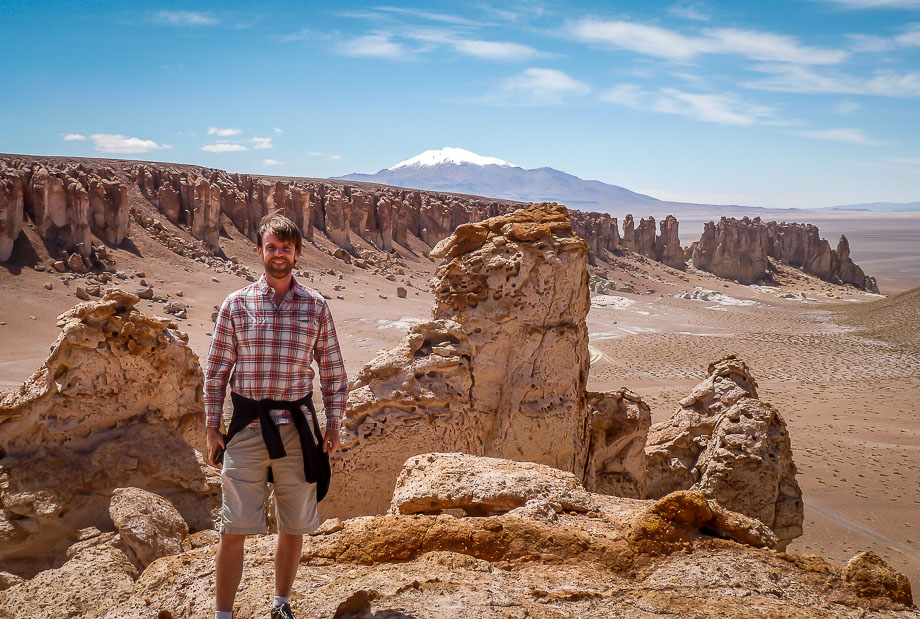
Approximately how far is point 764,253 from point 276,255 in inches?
2479

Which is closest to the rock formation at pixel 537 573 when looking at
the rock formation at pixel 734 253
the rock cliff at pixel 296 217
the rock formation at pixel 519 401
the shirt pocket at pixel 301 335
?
the shirt pocket at pixel 301 335

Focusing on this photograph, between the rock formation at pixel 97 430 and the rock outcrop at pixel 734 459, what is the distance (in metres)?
4.98

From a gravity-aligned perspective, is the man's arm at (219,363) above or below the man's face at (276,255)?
below

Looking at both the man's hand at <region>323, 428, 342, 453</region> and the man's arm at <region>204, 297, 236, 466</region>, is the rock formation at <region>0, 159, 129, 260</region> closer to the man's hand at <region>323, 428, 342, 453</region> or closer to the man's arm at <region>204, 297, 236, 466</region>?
the man's arm at <region>204, 297, 236, 466</region>

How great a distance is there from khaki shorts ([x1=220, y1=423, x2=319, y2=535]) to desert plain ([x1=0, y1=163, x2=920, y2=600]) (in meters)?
8.51

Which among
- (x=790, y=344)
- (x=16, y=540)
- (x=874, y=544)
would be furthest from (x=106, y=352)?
(x=790, y=344)

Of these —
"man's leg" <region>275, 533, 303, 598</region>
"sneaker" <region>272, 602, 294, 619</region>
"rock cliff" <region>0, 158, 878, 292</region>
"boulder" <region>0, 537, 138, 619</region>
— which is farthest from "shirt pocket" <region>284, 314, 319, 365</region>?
"rock cliff" <region>0, 158, 878, 292</region>

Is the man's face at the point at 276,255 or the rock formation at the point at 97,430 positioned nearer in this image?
the man's face at the point at 276,255

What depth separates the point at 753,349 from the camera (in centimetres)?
2828

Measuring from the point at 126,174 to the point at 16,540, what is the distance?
137ft

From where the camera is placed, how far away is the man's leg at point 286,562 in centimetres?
281

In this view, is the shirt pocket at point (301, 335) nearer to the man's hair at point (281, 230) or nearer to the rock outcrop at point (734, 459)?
the man's hair at point (281, 230)

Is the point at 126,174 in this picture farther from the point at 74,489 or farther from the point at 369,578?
the point at 369,578

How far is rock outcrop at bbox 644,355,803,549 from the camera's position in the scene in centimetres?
757
